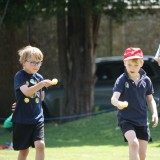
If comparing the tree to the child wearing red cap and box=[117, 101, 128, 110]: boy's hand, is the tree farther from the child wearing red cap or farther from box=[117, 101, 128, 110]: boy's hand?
box=[117, 101, 128, 110]: boy's hand

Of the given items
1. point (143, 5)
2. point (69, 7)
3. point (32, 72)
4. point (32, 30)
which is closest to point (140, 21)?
point (32, 30)

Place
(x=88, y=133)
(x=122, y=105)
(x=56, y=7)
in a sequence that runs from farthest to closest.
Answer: (x=56, y=7), (x=88, y=133), (x=122, y=105)

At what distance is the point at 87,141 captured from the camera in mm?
14070

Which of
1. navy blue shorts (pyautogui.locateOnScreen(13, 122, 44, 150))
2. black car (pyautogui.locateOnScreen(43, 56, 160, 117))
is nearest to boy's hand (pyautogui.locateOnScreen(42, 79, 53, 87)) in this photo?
navy blue shorts (pyautogui.locateOnScreen(13, 122, 44, 150))

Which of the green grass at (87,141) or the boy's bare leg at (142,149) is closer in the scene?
the boy's bare leg at (142,149)

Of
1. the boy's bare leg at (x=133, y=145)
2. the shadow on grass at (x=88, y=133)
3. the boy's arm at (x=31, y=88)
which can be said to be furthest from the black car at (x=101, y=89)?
the boy's bare leg at (x=133, y=145)

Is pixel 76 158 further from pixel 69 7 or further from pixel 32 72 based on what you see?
pixel 69 7

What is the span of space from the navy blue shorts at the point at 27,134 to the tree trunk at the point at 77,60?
31.3 ft

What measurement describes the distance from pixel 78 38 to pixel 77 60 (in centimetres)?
63

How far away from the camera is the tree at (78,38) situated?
16.3 meters

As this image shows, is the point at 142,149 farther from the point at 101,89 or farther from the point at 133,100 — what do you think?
the point at 101,89

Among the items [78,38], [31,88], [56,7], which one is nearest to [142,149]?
[31,88]

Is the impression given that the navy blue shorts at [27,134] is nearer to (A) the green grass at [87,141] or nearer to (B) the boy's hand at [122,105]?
(B) the boy's hand at [122,105]

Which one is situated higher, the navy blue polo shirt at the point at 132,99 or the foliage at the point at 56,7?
the foliage at the point at 56,7
